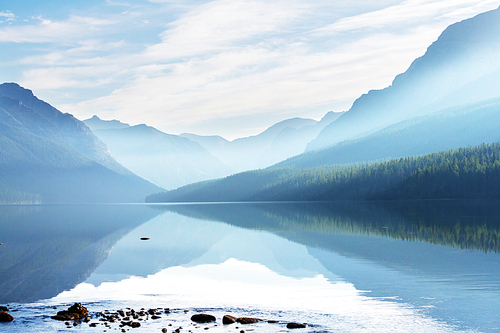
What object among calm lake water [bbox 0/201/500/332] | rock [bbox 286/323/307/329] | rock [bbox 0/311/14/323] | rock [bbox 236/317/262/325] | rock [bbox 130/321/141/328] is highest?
rock [bbox 0/311/14/323]

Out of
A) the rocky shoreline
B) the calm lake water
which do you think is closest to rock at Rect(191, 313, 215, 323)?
the rocky shoreline

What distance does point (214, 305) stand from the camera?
28.4 metres

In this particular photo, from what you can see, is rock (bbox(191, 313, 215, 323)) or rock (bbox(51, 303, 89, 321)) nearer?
rock (bbox(191, 313, 215, 323))

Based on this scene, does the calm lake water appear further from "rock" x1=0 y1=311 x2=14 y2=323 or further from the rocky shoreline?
"rock" x1=0 y1=311 x2=14 y2=323

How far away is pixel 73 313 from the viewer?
25.4 meters

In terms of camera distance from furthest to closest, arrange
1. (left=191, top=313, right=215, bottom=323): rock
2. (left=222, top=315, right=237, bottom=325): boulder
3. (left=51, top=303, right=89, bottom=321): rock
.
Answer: (left=51, top=303, right=89, bottom=321): rock → (left=191, top=313, right=215, bottom=323): rock → (left=222, top=315, right=237, bottom=325): boulder

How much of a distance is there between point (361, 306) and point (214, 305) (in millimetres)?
9272

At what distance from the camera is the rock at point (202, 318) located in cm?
2428

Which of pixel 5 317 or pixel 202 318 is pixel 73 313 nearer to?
pixel 5 317

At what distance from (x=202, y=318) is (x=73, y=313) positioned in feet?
25.1

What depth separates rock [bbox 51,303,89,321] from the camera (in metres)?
24.9

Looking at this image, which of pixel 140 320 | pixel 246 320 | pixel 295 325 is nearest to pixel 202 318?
pixel 246 320

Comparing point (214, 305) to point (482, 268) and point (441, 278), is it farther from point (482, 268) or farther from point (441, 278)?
point (482, 268)

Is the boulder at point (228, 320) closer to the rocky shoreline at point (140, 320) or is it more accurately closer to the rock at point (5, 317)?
the rocky shoreline at point (140, 320)
